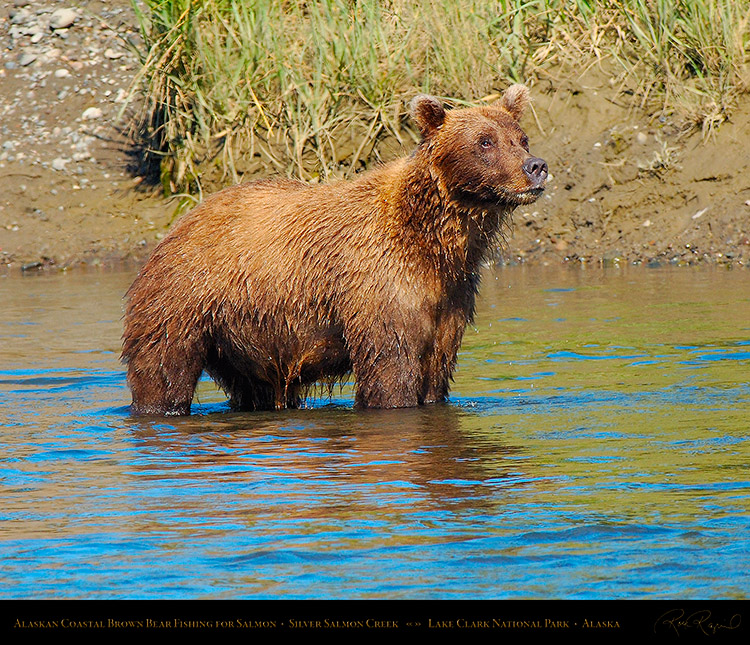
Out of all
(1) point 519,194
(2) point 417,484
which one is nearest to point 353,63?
(1) point 519,194

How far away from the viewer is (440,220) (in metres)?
7.51

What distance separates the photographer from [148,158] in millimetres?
16703

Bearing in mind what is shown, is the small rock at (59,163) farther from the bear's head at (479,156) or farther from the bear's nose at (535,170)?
the bear's nose at (535,170)

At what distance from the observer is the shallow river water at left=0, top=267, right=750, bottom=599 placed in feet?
14.7

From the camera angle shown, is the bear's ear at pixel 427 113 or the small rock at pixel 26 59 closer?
the bear's ear at pixel 427 113

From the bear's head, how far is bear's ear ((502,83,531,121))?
267mm

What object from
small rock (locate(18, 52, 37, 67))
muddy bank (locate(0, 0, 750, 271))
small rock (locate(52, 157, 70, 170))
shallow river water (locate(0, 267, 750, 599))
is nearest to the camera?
shallow river water (locate(0, 267, 750, 599))

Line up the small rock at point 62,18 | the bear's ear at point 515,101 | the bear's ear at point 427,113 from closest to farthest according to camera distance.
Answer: the bear's ear at point 427,113 → the bear's ear at point 515,101 → the small rock at point 62,18

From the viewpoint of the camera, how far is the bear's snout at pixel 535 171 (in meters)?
7.27

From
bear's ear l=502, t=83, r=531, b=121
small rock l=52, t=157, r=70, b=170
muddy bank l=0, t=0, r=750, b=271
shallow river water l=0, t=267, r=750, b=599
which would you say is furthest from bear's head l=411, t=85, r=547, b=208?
small rock l=52, t=157, r=70, b=170
